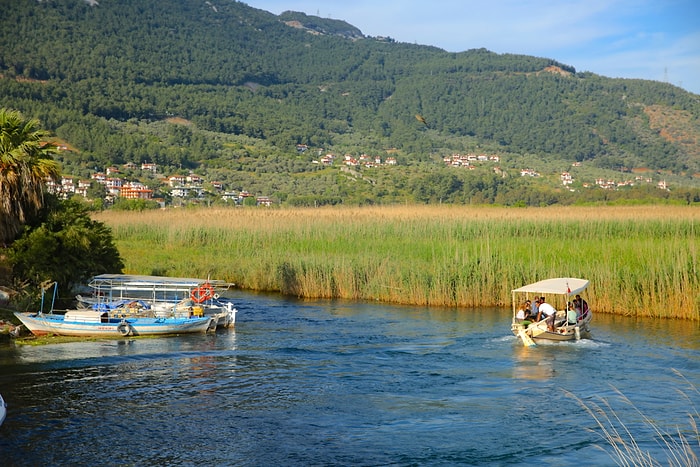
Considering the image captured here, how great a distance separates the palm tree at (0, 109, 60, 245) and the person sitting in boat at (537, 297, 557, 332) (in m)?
15.2

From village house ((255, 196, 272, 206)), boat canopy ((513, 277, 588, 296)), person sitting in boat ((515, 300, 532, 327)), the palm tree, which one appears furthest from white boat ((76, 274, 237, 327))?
village house ((255, 196, 272, 206))

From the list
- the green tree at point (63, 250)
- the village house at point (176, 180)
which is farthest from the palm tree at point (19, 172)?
the village house at point (176, 180)

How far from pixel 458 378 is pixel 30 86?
121m

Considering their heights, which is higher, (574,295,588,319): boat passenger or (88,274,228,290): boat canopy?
(88,274,228,290): boat canopy

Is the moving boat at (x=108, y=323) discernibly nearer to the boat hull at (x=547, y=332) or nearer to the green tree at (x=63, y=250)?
the green tree at (x=63, y=250)

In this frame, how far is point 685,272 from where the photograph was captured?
26906 mm

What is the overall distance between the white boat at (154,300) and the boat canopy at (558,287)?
9.14 metres

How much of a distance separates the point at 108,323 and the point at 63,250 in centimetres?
362

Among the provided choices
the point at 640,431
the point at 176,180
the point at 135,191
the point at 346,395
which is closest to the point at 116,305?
the point at 346,395

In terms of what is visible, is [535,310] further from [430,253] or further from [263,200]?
[263,200]

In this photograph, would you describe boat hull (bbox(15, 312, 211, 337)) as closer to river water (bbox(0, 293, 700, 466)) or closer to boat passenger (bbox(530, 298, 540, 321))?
river water (bbox(0, 293, 700, 466))

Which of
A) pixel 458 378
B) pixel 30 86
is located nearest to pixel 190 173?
pixel 30 86

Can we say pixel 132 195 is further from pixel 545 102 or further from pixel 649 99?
pixel 649 99

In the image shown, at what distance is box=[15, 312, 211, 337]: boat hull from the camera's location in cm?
2352
